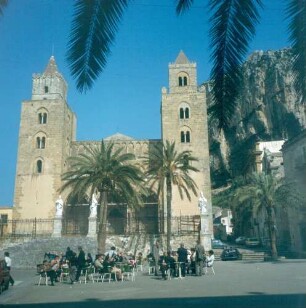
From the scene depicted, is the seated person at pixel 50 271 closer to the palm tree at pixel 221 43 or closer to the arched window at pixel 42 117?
the palm tree at pixel 221 43

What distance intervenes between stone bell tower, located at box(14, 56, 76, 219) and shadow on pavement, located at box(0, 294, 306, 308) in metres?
28.9

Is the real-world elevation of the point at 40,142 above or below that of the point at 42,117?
below

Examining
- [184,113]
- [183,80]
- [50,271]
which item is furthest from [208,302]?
[183,80]

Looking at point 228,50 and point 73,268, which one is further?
point 73,268

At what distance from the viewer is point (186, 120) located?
39.6 m

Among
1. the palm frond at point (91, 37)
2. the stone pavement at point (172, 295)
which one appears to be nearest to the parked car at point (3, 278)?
the stone pavement at point (172, 295)

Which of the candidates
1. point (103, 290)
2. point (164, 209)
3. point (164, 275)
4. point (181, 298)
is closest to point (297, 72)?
point (181, 298)

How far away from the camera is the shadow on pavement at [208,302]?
307 inches

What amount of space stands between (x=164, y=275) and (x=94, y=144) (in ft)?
93.4

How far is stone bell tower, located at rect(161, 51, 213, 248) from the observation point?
37531 mm

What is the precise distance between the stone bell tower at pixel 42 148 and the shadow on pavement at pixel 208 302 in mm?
28905

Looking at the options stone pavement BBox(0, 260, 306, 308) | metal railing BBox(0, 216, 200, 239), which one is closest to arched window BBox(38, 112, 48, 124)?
metal railing BBox(0, 216, 200, 239)

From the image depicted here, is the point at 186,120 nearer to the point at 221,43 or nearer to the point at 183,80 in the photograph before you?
the point at 183,80

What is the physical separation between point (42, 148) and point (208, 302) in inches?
1313
